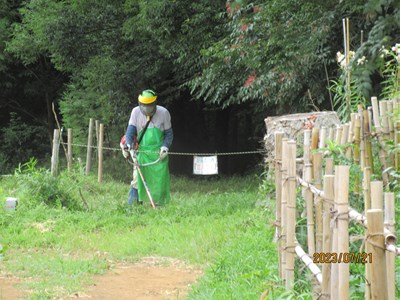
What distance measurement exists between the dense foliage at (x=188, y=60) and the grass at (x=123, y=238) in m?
2.36

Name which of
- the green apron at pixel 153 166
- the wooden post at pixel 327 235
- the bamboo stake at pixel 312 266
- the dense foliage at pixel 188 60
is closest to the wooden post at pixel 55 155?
the green apron at pixel 153 166

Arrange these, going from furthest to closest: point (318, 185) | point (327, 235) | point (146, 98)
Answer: point (146, 98) → point (318, 185) → point (327, 235)

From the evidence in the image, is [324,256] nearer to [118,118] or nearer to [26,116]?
[118,118]

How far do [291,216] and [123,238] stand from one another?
4.41 metres

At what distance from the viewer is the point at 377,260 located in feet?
9.37

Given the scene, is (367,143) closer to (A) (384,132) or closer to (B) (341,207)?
(A) (384,132)

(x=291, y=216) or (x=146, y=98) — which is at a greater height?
(x=146, y=98)

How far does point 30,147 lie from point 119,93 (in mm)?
8244

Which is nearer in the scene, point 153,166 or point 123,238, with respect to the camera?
point 123,238

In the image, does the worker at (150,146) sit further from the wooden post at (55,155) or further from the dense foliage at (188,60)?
the dense foliage at (188,60)

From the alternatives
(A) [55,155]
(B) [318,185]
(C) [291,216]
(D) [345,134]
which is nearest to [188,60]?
(A) [55,155]

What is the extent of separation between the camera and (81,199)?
39.5 ft

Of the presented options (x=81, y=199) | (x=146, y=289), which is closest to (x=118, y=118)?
(x=81, y=199)
